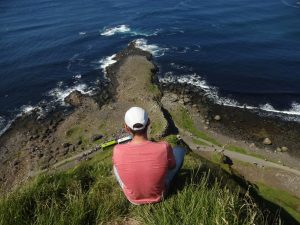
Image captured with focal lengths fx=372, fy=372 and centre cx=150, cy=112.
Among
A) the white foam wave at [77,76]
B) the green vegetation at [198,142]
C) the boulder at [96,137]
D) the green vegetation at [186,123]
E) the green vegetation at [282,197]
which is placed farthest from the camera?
the white foam wave at [77,76]

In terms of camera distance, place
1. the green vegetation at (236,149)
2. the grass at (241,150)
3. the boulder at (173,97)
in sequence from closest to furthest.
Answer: the grass at (241,150)
the green vegetation at (236,149)
the boulder at (173,97)

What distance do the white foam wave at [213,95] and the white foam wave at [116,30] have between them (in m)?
28.8

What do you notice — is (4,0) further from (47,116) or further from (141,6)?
(47,116)

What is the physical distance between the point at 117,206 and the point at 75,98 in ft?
188

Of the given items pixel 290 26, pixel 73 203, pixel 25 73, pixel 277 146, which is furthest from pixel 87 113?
pixel 290 26

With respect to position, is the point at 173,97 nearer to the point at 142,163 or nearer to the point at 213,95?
the point at 213,95

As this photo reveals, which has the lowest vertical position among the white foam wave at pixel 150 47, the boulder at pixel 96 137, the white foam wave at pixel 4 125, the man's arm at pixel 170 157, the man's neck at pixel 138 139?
the white foam wave at pixel 4 125

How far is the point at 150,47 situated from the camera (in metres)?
87.4

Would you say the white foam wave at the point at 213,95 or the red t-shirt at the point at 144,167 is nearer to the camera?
the red t-shirt at the point at 144,167

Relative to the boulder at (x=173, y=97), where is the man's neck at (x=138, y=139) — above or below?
above

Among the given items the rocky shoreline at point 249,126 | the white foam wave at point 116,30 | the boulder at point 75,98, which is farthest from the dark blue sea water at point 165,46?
the rocky shoreline at point 249,126

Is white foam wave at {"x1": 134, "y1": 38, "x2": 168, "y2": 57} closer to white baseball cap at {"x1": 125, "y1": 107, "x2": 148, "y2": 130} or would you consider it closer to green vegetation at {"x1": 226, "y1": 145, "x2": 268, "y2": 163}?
green vegetation at {"x1": 226, "y1": 145, "x2": 268, "y2": 163}

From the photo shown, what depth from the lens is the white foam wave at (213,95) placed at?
2473 inches

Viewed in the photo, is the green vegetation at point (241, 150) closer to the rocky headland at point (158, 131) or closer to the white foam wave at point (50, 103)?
the rocky headland at point (158, 131)
